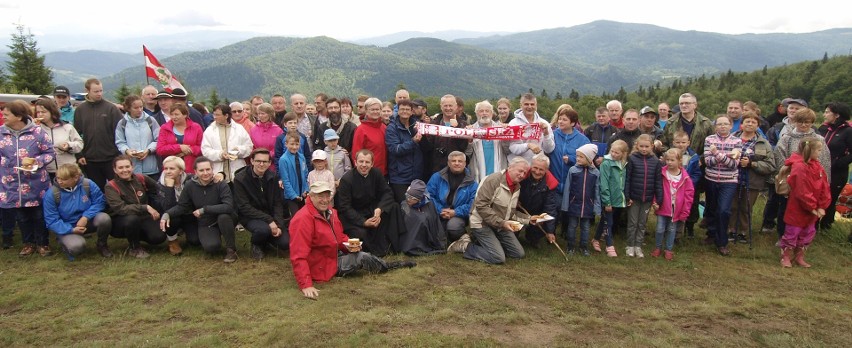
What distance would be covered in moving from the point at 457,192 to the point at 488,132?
114 cm

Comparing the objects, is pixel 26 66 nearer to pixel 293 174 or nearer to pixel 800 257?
pixel 293 174

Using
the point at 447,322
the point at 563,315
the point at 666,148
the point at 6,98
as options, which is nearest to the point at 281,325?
the point at 447,322

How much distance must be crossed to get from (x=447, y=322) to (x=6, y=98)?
12374mm

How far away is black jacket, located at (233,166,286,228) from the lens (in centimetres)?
752

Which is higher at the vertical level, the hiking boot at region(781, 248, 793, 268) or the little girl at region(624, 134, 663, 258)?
the little girl at region(624, 134, 663, 258)

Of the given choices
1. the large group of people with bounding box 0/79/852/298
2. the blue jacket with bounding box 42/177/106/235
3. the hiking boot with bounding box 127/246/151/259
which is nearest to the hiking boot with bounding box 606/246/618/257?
the large group of people with bounding box 0/79/852/298

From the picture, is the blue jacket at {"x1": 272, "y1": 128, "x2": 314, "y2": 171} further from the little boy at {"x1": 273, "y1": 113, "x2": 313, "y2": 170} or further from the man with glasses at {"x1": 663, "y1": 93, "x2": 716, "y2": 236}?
the man with glasses at {"x1": 663, "y1": 93, "x2": 716, "y2": 236}

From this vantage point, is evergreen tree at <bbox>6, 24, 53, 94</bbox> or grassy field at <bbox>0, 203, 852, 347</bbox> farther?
evergreen tree at <bbox>6, 24, 53, 94</bbox>

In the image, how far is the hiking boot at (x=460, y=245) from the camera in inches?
311

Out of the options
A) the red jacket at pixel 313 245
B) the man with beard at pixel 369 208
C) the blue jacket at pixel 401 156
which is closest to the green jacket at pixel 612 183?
the blue jacket at pixel 401 156

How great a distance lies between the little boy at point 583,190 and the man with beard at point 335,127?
3838mm

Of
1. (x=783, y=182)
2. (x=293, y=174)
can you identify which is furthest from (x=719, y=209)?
(x=293, y=174)

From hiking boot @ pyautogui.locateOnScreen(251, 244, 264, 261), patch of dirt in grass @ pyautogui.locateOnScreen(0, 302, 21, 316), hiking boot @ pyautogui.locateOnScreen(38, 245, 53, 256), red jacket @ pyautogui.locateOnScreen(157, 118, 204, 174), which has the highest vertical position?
red jacket @ pyautogui.locateOnScreen(157, 118, 204, 174)

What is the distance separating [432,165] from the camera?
8.68m
